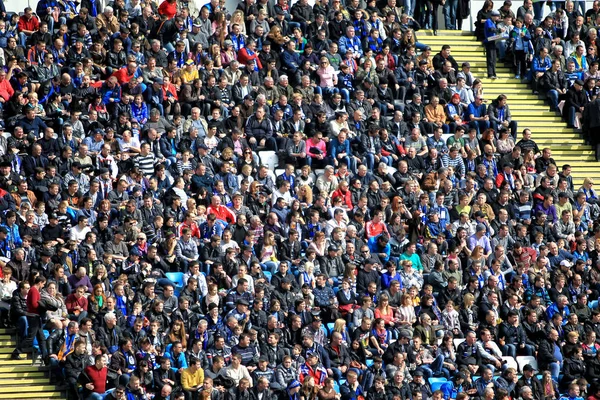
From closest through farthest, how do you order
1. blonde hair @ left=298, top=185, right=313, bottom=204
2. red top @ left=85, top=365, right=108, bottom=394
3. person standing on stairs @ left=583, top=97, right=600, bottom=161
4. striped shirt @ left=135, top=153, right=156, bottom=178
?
red top @ left=85, top=365, right=108, bottom=394 → striped shirt @ left=135, top=153, right=156, bottom=178 → blonde hair @ left=298, top=185, right=313, bottom=204 → person standing on stairs @ left=583, top=97, right=600, bottom=161

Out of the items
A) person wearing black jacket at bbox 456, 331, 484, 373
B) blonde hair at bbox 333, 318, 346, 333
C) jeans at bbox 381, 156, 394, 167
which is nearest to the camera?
blonde hair at bbox 333, 318, 346, 333

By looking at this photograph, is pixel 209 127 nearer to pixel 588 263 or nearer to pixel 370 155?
pixel 370 155

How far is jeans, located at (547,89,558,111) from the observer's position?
113ft

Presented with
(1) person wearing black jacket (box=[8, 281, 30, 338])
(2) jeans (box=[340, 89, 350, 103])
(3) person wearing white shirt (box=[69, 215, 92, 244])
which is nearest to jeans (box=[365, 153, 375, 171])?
(2) jeans (box=[340, 89, 350, 103])

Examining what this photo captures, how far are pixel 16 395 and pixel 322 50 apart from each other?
36.9ft

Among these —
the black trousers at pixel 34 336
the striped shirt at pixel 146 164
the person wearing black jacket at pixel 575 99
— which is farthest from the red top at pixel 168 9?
the black trousers at pixel 34 336

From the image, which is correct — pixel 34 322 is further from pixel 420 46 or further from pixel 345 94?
pixel 420 46

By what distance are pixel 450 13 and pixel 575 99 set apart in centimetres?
385

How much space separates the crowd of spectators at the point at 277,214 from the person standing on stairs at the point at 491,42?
1.10 meters

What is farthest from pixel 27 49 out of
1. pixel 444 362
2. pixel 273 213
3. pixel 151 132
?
pixel 444 362

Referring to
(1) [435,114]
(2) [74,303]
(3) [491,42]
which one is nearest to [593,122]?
(3) [491,42]

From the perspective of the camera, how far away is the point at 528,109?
34.7m

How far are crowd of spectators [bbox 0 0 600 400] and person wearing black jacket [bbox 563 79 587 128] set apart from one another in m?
0.09

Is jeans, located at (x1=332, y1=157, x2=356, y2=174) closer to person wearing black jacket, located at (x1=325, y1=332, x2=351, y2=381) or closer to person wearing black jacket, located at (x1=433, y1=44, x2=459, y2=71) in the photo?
person wearing black jacket, located at (x1=433, y1=44, x2=459, y2=71)
